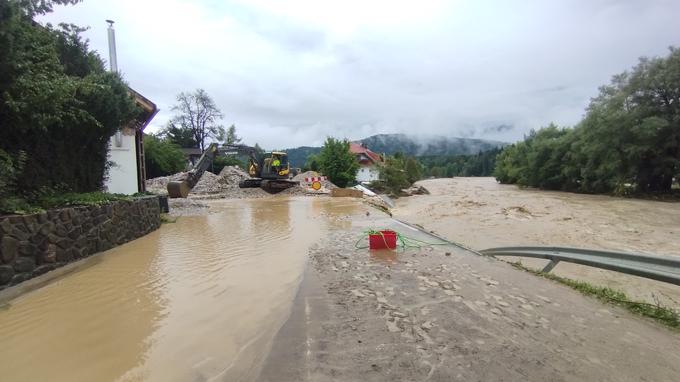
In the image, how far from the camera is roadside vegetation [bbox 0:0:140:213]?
234 inches

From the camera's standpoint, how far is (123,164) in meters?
14.0

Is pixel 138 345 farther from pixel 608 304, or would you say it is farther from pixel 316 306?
pixel 608 304

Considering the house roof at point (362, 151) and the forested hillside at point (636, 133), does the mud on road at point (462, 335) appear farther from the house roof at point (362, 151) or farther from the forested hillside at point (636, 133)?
the house roof at point (362, 151)

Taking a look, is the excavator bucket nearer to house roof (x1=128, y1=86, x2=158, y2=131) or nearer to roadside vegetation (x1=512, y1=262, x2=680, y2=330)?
house roof (x1=128, y1=86, x2=158, y2=131)

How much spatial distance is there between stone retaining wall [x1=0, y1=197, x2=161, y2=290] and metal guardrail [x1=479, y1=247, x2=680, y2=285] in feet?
27.1

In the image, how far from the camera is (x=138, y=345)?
12.1ft

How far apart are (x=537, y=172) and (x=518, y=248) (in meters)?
38.7

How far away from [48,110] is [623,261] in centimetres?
973

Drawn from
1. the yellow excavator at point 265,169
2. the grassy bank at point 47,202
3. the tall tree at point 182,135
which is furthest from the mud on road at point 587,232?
the tall tree at point 182,135

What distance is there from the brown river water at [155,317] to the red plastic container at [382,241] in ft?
4.96

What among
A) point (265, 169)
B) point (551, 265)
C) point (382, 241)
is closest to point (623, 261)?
point (551, 265)

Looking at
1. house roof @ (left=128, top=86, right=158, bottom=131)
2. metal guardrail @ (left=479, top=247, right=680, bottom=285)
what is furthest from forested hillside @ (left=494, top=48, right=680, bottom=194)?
house roof @ (left=128, top=86, right=158, bottom=131)

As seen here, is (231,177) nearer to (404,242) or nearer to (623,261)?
(404,242)

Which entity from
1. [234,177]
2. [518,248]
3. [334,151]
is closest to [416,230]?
[518,248]
